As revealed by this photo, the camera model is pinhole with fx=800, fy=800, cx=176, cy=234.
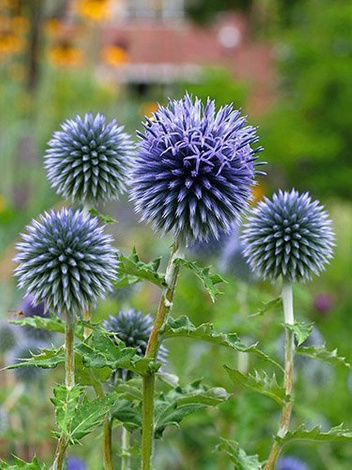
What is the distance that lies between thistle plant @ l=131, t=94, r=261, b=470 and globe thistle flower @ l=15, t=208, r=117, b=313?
12 centimetres

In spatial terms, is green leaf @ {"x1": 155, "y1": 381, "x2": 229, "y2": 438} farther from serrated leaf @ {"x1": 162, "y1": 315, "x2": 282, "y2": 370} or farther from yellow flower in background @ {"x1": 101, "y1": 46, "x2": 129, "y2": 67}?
yellow flower in background @ {"x1": 101, "y1": 46, "x2": 129, "y2": 67}

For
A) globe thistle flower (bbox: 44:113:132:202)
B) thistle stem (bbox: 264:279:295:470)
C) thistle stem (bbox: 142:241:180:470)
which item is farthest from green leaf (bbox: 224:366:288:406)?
globe thistle flower (bbox: 44:113:132:202)

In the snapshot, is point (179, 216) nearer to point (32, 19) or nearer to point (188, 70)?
point (32, 19)

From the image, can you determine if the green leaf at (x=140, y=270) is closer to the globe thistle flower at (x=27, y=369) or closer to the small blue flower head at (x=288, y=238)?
the small blue flower head at (x=288, y=238)

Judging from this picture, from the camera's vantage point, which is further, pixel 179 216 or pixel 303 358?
pixel 303 358

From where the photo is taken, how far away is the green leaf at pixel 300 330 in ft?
4.82

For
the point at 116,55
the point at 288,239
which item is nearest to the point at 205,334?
the point at 288,239

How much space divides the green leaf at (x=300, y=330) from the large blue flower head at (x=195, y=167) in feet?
0.75

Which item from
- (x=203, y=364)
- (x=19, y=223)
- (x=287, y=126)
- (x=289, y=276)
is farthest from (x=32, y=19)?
(x=289, y=276)

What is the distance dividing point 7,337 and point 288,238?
56.4 inches

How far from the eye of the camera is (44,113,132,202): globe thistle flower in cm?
176

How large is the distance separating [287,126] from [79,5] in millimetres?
4768

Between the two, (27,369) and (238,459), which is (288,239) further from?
(27,369)

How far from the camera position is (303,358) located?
9.43 feet
